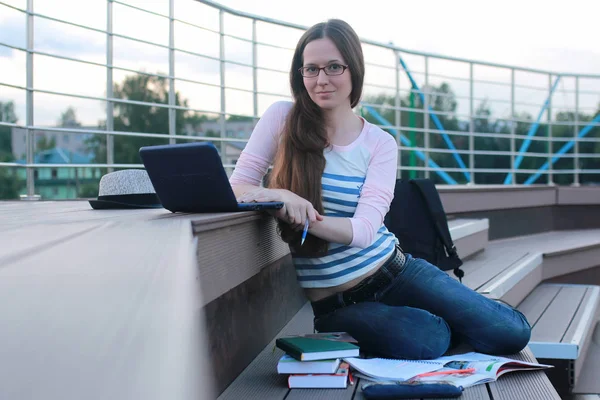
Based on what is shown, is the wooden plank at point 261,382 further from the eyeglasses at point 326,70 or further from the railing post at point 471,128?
the railing post at point 471,128

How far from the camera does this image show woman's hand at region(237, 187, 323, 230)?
58.1 inches

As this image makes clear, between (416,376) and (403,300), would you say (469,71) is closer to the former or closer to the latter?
(403,300)

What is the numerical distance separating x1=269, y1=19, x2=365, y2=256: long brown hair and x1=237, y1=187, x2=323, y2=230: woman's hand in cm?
13

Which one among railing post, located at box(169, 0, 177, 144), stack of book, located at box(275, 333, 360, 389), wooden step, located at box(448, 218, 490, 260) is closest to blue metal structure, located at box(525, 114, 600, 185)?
wooden step, located at box(448, 218, 490, 260)

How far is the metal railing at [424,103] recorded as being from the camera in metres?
3.33

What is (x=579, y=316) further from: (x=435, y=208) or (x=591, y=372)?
(x=435, y=208)

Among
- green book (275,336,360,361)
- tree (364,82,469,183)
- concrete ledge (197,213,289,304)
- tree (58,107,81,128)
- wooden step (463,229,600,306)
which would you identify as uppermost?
tree (58,107,81,128)

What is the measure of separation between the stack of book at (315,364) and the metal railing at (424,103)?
1833 millimetres

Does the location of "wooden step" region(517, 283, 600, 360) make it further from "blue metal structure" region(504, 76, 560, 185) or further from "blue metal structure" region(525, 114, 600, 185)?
"blue metal structure" region(525, 114, 600, 185)

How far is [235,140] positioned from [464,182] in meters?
2.97

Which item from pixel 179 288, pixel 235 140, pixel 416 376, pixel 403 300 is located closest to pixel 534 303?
pixel 235 140

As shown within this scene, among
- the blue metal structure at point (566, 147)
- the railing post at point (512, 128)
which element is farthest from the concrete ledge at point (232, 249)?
the blue metal structure at point (566, 147)

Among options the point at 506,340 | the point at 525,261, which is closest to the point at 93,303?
the point at 506,340

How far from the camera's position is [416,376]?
1.40 metres
